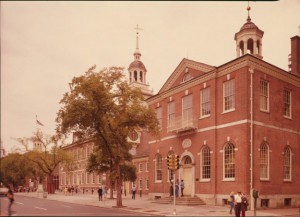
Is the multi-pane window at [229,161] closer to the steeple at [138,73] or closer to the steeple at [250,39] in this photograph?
the steeple at [250,39]

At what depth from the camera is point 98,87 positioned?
28.7 metres

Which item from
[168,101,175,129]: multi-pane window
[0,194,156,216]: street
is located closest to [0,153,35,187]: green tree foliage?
[168,101,175,129]: multi-pane window

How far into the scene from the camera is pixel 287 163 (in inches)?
1248

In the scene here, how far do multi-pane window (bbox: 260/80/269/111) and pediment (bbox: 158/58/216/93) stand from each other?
14.4 ft

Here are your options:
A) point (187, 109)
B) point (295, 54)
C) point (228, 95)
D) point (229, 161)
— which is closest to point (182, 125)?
point (187, 109)

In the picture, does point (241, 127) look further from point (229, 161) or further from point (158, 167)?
point (158, 167)

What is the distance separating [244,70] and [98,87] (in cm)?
1098

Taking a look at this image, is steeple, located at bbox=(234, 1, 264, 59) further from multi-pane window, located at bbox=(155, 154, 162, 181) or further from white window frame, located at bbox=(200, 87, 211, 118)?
multi-pane window, located at bbox=(155, 154, 162, 181)

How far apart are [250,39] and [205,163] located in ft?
36.8

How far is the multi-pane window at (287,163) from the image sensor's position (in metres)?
31.3

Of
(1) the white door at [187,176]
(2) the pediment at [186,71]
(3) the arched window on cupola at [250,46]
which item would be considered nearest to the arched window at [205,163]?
(1) the white door at [187,176]

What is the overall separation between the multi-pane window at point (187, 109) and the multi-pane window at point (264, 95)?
6.76 meters

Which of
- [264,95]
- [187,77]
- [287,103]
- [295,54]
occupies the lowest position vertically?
[287,103]

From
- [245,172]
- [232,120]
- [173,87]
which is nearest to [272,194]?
[245,172]
